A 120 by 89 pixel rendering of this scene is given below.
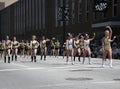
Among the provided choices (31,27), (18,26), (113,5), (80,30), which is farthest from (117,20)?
(18,26)

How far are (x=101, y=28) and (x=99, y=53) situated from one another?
44.9 feet

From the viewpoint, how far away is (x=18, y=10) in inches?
3895

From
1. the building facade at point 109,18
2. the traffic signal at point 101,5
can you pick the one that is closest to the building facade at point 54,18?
the building facade at point 109,18

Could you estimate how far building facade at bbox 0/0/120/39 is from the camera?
49.6m

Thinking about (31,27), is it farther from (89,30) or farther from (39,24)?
(89,30)

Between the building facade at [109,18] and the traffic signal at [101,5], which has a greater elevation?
the traffic signal at [101,5]

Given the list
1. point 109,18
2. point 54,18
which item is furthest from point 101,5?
point 54,18

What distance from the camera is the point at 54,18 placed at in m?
70.6

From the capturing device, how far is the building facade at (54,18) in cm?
4962

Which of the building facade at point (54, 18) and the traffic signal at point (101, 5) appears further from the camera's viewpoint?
the building facade at point (54, 18)

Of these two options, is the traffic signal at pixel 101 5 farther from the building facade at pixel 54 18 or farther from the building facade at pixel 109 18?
the building facade at pixel 54 18

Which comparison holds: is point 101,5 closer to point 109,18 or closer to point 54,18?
point 109,18

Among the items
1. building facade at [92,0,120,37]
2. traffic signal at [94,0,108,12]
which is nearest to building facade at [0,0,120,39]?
building facade at [92,0,120,37]

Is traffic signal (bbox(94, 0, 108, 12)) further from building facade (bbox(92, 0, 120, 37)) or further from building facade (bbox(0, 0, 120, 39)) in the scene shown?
building facade (bbox(0, 0, 120, 39))
